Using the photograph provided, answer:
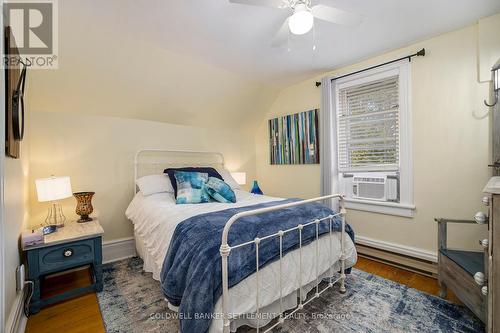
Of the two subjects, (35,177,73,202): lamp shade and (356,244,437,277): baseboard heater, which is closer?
(35,177,73,202): lamp shade

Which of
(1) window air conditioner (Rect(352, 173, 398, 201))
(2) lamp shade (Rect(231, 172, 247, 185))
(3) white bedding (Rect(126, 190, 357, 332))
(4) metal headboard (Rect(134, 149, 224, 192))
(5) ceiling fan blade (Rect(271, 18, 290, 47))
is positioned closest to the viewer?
(3) white bedding (Rect(126, 190, 357, 332))

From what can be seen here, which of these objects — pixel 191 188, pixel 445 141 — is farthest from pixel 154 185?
pixel 445 141

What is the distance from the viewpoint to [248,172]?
4.08 meters

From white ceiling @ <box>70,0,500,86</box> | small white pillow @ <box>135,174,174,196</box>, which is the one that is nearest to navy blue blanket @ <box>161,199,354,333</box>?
small white pillow @ <box>135,174,174,196</box>

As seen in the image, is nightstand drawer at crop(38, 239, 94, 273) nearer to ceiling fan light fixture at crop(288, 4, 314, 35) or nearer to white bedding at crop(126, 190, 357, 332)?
white bedding at crop(126, 190, 357, 332)

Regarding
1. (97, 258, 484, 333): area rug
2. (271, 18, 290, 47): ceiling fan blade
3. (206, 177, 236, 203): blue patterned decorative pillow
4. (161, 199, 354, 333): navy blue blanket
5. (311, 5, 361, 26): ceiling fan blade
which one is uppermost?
(271, 18, 290, 47): ceiling fan blade

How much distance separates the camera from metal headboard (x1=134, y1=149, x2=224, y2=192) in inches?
114

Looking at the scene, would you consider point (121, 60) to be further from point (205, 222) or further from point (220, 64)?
point (205, 222)

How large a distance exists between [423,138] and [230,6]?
89.8 inches

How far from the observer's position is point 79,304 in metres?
1.81

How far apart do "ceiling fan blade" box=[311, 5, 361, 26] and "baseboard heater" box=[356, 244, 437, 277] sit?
7.91ft

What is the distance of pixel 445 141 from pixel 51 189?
3.74 m

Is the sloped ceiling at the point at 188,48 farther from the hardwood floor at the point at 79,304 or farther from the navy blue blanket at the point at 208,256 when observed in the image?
the hardwood floor at the point at 79,304

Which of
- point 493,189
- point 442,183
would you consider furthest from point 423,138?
point 493,189
